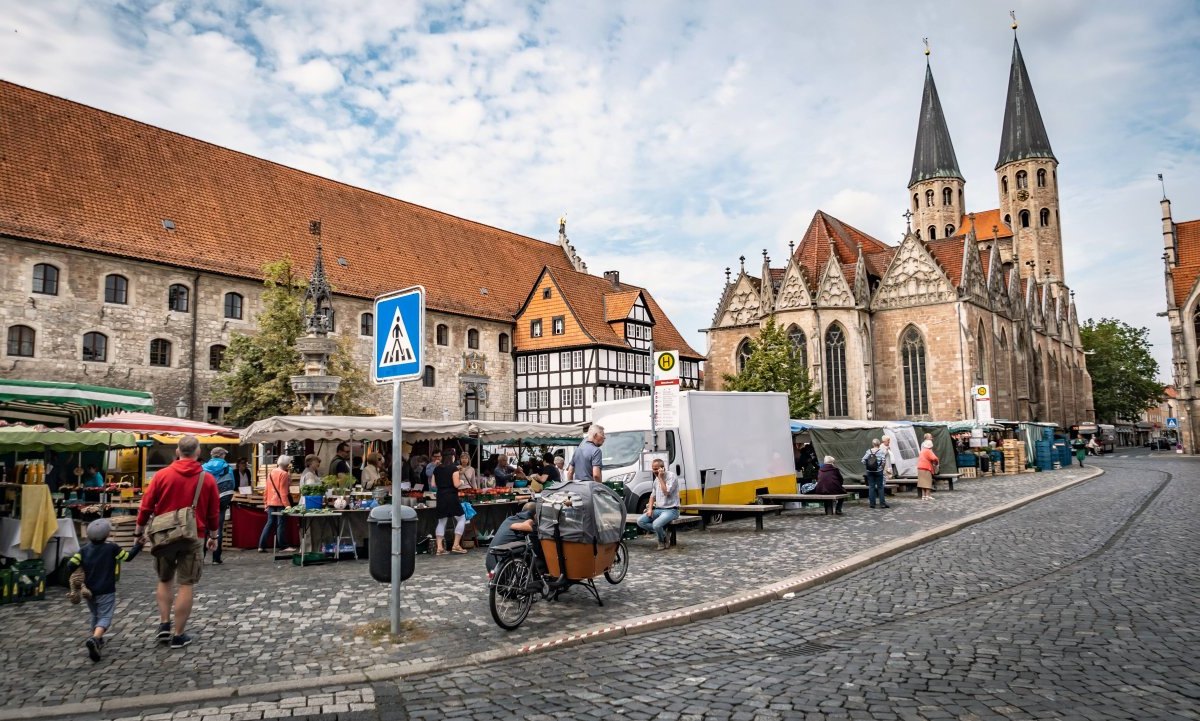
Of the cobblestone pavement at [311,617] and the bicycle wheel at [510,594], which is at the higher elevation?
the bicycle wheel at [510,594]

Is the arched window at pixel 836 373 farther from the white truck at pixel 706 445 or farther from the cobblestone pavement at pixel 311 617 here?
the cobblestone pavement at pixel 311 617

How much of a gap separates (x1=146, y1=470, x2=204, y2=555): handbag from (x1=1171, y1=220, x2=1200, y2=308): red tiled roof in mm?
62052

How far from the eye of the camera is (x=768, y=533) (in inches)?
533

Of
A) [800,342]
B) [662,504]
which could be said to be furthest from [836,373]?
[662,504]

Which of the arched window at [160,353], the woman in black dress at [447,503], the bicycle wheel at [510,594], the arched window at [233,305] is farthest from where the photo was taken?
the arched window at [233,305]

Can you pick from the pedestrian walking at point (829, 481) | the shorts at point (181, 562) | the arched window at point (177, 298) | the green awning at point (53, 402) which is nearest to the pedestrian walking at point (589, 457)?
the shorts at point (181, 562)

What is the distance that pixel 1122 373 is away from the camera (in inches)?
3162

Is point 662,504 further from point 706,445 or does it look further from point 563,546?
point 563,546

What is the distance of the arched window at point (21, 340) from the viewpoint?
2675cm

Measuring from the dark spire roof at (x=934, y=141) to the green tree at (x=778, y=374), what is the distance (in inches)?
1530

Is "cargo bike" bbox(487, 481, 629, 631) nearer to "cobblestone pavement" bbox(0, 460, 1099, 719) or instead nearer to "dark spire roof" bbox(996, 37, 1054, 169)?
"cobblestone pavement" bbox(0, 460, 1099, 719)

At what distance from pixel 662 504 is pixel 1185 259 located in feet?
196

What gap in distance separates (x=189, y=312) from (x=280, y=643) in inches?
1134

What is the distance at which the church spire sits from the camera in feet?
237
